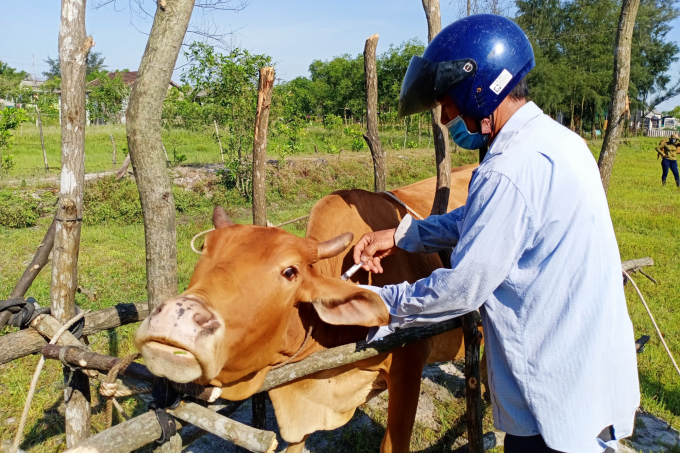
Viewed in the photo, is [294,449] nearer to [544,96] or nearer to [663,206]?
[663,206]

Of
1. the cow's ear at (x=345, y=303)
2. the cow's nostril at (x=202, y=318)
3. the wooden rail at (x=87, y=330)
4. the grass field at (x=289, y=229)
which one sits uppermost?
the cow's nostril at (x=202, y=318)

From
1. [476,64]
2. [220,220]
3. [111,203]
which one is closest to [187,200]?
[111,203]

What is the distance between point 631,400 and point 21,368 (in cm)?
496

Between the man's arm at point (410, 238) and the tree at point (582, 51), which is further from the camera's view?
the tree at point (582, 51)

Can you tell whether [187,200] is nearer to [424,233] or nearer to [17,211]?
[17,211]

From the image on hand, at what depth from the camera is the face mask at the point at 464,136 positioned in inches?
99.7

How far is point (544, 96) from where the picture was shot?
115ft

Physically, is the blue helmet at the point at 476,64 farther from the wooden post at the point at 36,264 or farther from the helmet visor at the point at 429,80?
the wooden post at the point at 36,264

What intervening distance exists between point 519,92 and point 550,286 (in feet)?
2.92

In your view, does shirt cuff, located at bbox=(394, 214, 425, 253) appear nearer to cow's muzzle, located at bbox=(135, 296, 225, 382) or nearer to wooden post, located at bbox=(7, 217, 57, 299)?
cow's muzzle, located at bbox=(135, 296, 225, 382)

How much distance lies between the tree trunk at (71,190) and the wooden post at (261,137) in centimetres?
143

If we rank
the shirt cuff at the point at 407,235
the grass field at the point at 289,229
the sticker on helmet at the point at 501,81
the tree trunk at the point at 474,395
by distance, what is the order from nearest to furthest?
1. the sticker on helmet at the point at 501,81
2. the shirt cuff at the point at 407,235
3. the tree trunk at the point at 474,395
4. the grass field at the point at 289,229

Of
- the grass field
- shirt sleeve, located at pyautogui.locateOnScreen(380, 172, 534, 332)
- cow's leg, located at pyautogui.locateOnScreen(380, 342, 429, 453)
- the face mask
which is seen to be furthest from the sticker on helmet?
the grass field

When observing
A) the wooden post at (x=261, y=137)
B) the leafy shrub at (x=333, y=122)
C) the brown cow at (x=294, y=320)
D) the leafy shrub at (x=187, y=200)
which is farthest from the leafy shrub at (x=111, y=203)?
the leafy shrub at (x=333, y=122)
